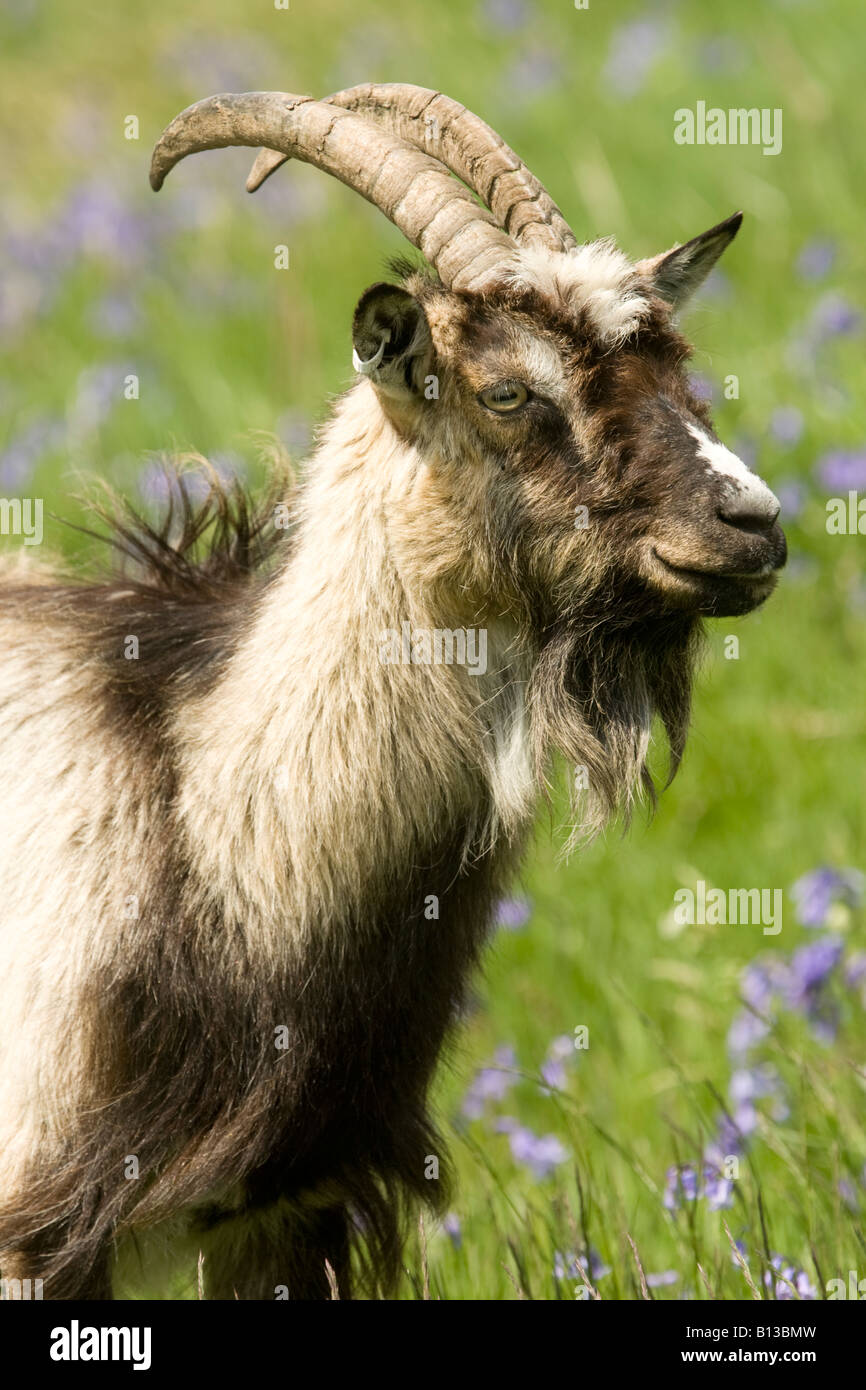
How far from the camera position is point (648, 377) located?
9.53 ft

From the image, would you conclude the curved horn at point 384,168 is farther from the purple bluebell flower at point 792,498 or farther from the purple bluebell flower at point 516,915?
the purple bluebell flower at point 792,498

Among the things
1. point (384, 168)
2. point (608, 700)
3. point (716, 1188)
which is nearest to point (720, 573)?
point (608, 700)

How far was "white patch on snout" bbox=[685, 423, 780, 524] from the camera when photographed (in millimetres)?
2762

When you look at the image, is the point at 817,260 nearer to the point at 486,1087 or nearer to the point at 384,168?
the point at 486,1087

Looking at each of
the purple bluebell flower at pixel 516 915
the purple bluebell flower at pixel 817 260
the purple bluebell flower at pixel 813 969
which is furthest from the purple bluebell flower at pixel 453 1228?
the purple bluebell flower at pixel 817 260

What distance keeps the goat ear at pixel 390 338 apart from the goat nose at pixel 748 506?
571 millimetres

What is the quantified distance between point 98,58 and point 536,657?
37.0 ft

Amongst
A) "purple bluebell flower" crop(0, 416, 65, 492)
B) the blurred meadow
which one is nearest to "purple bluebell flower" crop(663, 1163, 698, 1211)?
the blurred meadow

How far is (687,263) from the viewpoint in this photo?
3295mm

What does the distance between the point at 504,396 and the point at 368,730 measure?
25.0 inches

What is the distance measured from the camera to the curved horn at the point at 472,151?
316 centimetres

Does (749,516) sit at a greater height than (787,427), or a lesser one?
lesser

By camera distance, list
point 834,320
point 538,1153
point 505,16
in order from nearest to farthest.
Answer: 1. point 538,1153
2. point 834,320
3. point 505,16
